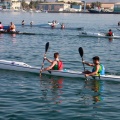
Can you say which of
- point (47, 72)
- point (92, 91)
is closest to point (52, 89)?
point (92, 91)

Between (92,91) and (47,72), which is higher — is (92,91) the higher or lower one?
the lower one

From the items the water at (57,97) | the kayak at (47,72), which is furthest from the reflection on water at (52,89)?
the kayak at (47,72)

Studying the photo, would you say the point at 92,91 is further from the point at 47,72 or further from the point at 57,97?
the point at 47,72

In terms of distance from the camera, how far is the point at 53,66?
20422 mm

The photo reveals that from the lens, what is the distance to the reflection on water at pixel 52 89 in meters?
16.1

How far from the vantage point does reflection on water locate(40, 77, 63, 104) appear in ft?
52.7

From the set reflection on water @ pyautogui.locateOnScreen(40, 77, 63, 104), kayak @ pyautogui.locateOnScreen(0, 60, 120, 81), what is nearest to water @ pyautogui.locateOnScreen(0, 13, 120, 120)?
reflection on water @ pyautogui.locateOnScreen(40, 77, 63, 104)

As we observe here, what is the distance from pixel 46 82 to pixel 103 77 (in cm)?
302

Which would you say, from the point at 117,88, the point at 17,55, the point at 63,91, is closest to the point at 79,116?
the point at 63,91

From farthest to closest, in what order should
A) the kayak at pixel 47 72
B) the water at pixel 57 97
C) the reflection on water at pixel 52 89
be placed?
1. the kayak at pixel 47 72
2. the reflection on water at pixel 52 89
3. the water at pixel 57 97

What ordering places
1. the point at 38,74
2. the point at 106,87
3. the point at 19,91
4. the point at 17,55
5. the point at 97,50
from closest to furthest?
the point at 19,91, the point at 106,87, the point at 38,74, the point at 17,55, the point at 97,50

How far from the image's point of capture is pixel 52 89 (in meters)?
17.7

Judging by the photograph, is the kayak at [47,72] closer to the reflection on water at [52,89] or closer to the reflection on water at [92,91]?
the reflection on water at [52,89]

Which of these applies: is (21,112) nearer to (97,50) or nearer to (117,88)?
(117,88)
